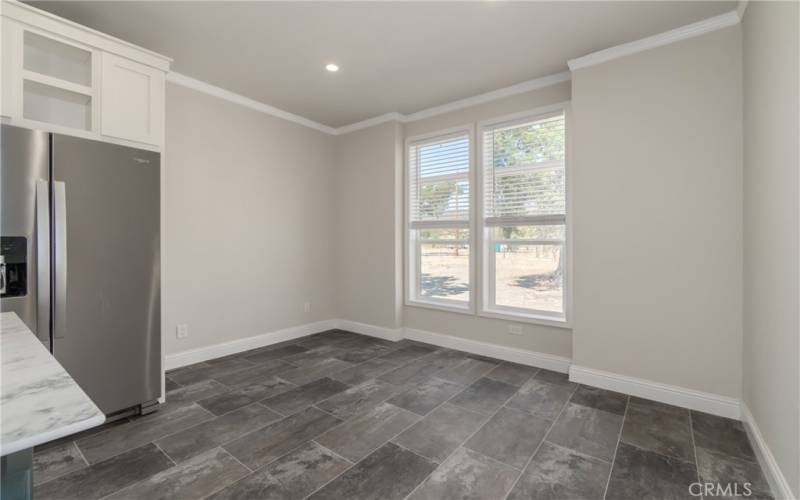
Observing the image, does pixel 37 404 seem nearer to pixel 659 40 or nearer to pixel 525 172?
pixel 525 172

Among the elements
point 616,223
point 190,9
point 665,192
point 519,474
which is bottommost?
point 519,474

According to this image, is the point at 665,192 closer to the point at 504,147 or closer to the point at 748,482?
the point at 504,147

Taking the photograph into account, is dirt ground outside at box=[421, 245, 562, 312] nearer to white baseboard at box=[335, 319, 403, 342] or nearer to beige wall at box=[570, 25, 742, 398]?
beige wall at box=[570, 25, 742, 398]

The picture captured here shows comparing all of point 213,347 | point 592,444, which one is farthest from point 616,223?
point 213,347

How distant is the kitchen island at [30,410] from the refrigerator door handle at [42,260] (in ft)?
4.97

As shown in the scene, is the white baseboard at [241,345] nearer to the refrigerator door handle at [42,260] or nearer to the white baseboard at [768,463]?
the refrigerator door handle at [42,260]

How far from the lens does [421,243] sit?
4723 millimetres

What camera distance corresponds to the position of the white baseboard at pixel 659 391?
102 inches

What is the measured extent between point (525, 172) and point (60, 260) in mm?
3866

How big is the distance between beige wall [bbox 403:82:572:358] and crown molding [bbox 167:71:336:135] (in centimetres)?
132

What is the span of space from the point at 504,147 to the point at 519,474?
3.12 m

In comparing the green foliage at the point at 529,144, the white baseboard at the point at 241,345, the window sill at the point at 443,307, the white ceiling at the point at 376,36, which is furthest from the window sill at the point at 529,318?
the white ceiling at the point at 376,36

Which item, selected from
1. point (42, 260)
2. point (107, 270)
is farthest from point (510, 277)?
point (42, 260)

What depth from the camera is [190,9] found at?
255 cm
